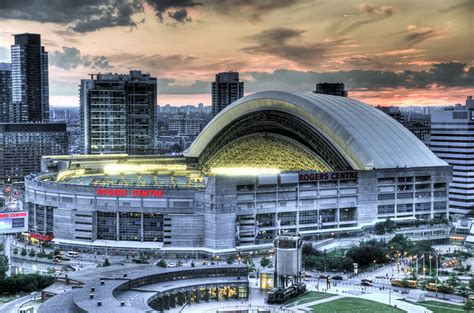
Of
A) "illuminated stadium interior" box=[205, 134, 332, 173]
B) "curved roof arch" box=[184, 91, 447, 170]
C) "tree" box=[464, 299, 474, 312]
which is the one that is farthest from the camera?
"illuminated stadium interior" box=[205, 134, 332, 173]

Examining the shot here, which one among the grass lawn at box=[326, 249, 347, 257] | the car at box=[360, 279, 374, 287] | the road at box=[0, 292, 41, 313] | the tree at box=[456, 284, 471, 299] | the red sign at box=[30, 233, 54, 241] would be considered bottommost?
the road at box=[0, 292, 41, 313]

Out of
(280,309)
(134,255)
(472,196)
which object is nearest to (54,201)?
(134,255)

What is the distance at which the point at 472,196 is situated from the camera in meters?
142

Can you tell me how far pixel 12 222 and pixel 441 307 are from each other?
152 feet

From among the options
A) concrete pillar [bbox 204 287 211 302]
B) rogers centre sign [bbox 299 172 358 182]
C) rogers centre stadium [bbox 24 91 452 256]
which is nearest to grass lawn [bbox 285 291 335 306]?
concrete pillar [bbox 204 287 211 302]

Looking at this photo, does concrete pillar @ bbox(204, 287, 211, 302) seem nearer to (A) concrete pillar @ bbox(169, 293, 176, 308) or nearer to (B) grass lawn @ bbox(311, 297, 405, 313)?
(A) concrete pillar @ bbox(169, 293, 176, 308)

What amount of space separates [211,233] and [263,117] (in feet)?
123

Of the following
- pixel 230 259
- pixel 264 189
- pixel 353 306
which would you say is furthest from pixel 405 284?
pixel 264 189

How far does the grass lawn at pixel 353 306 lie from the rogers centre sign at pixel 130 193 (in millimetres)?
35244

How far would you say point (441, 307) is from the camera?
72.3m

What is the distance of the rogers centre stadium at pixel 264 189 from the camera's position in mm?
101500

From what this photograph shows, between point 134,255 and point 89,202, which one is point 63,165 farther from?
point 134,255

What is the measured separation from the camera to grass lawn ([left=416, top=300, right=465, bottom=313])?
233 feet

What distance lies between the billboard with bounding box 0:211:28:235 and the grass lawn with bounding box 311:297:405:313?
35.0m
